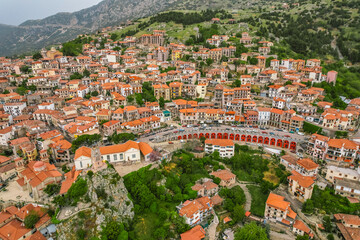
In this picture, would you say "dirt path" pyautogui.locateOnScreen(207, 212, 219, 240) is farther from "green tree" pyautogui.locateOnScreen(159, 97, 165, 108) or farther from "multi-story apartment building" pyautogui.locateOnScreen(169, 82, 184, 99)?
"multi-story apartment building" pyautogui.locateOnScreen(169, 82, 184, 99)

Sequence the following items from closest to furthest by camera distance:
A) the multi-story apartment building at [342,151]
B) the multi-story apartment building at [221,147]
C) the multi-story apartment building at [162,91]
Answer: the multi-story apartment building at [342,151] < the multi-story apartment building at [221,147] < the multi-story apartment building at [162,91]

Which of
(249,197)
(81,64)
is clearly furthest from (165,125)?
(81,64)

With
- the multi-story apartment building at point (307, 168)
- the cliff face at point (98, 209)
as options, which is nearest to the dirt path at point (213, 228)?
the cliff face at point (98, 209)

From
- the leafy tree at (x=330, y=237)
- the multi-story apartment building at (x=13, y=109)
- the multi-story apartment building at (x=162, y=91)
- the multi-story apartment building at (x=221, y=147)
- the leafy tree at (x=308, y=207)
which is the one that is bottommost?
the leafy tree at (x=330, y=237)

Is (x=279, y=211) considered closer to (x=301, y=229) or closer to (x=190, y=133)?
(x=301, y=229)

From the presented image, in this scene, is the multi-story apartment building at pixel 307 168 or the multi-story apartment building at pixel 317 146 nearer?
the multi-story apartment building at pixel 307 168

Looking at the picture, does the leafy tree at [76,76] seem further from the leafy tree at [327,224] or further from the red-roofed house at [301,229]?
the leafy tree at [327,224]
